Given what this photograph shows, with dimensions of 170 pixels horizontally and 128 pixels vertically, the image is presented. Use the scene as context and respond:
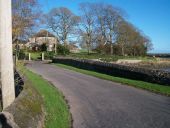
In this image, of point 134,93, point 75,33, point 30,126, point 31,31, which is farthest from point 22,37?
point 30,126

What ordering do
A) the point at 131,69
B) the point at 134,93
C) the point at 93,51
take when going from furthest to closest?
the point at 93,51 < the point at 131,69 < the point at 134,93

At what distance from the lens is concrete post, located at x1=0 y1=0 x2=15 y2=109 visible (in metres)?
9.28

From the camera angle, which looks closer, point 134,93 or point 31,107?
point 31,107

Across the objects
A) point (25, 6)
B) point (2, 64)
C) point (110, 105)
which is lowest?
point (110, 105)

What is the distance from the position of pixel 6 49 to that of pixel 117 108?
534cm

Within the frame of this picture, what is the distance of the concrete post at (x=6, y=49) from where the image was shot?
9281 millimetres

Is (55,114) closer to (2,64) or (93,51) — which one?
(2,64)

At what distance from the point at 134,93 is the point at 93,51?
256ft

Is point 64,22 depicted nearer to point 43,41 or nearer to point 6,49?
point 43,41

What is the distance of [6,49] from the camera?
9.41 m

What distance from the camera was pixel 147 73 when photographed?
75.6ft

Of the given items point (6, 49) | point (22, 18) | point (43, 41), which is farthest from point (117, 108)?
point (43, 41)

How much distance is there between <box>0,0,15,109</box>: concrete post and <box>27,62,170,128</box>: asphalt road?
2.31 metres

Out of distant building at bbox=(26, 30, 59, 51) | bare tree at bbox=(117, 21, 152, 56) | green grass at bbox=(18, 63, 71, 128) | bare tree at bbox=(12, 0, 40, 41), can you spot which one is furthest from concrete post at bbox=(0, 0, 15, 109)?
distant building at bbox=(26, 30, 59, 51)
